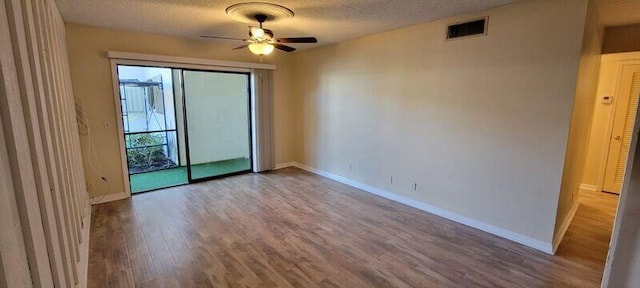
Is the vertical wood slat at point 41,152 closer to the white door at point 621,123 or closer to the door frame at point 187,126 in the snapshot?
the door frame at point 187,126

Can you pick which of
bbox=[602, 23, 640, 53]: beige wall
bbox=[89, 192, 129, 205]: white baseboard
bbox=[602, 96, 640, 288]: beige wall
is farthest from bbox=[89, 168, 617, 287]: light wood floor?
bbox=[602, 23, 640, 53]: beige wall

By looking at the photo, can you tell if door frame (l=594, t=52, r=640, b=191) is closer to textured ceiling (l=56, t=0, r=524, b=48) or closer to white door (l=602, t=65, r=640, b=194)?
white door (l=602, t=65, r=640, b=194)

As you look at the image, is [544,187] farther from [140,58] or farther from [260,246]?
[140,58]

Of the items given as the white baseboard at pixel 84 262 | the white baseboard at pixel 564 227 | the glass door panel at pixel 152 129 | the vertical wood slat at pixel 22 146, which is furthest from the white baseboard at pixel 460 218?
the vertical wood slat at pixel 22 146

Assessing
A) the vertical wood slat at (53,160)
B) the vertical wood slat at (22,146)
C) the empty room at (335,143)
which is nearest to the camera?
the vertical wood slat at (22,146)

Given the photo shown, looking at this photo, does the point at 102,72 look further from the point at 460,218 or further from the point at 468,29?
the point at 460,218

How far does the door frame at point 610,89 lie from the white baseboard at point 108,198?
24.8 ft

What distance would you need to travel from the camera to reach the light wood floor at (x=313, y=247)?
2.43m

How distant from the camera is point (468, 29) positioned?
324 cm

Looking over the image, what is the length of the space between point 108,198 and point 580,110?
606cm

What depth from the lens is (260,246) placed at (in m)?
2.93

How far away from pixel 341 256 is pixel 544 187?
84.5 inches

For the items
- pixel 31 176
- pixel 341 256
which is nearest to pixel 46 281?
pixel 31 176

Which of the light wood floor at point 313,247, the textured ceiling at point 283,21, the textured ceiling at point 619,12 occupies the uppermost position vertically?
the textured ceiling at point 283,21
